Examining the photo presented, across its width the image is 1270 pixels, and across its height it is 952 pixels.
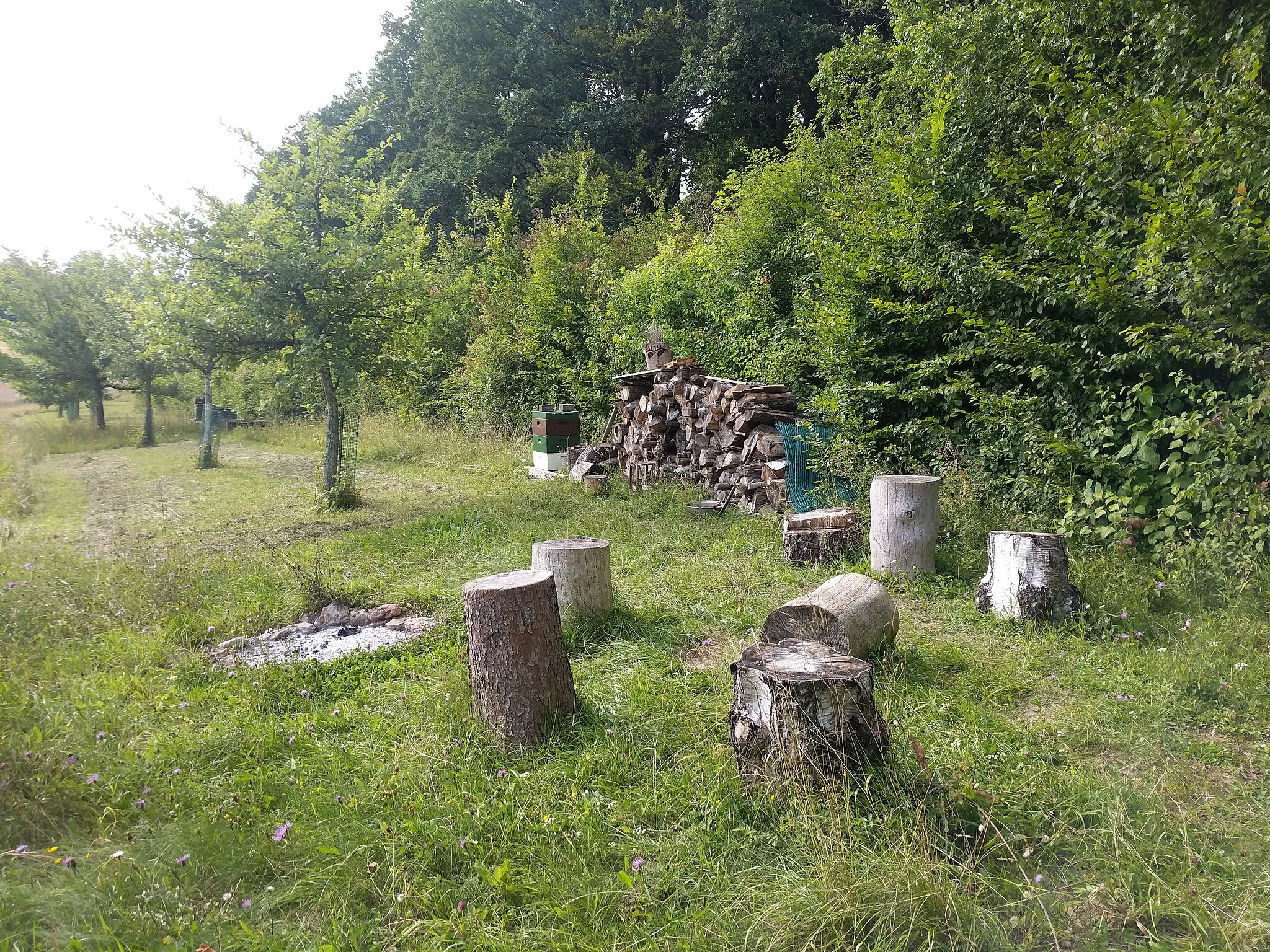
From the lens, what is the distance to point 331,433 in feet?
32.7

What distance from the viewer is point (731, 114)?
21.6m


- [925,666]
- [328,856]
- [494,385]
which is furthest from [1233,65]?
[494,385]

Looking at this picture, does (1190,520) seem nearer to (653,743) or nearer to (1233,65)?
(1233,65)

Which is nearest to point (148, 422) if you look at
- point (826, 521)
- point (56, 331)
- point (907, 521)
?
point (56, 331)

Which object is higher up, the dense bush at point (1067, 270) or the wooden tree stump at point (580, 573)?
the dense bush at point (1067, 270)

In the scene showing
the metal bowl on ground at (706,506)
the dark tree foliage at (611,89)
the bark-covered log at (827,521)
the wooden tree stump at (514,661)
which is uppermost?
the dark tree foliage at (611,89)

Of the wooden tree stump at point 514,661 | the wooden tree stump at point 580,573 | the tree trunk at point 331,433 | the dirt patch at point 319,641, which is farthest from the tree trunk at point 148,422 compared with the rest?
the wooden tree stump at point 514,661

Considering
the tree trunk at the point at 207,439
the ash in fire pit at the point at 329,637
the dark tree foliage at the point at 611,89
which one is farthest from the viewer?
the dark tree foliage at the point at 611,89

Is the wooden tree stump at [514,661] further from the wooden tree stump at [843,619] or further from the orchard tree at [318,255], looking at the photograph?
the orchard tree at [318,255]

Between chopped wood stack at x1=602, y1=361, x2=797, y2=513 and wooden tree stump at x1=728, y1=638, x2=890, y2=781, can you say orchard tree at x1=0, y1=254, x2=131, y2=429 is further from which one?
wooden tree stump at x1=728, y1=638, x2=890, y2=781

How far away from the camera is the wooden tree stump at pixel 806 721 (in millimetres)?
2564

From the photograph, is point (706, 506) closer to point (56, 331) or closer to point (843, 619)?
point (843, 619)

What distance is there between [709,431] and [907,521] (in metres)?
3.80

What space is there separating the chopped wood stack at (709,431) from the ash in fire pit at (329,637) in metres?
4.23
